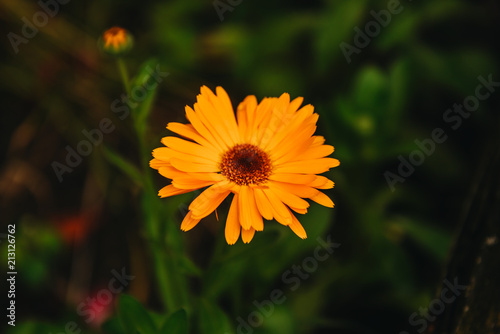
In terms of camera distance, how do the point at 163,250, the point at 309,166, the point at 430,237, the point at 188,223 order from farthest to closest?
the point at 430,237
the point at 163,250
the point at 309,166
the point at 188,223

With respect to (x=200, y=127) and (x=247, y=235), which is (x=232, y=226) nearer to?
(x=247, y=235)

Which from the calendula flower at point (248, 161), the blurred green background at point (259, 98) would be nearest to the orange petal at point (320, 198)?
the calendula flower at point (248, 161)

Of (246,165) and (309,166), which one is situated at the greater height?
(246,165)

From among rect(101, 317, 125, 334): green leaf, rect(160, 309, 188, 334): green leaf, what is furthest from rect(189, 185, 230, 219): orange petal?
rect(101, 317, 125, 334): green leaf

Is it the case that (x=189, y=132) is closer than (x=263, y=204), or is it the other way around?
(x=263, y=204)

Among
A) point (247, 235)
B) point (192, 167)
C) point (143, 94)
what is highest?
point (143, 94)

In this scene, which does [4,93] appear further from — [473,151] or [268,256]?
[473,151]

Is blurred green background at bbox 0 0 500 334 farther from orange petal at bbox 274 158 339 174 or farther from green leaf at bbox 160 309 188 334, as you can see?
orange petal at bbox 274 158 339 174

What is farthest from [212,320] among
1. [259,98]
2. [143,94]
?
[259,98]

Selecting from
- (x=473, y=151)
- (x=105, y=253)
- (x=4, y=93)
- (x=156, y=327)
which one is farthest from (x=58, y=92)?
(x=473, y=151)
